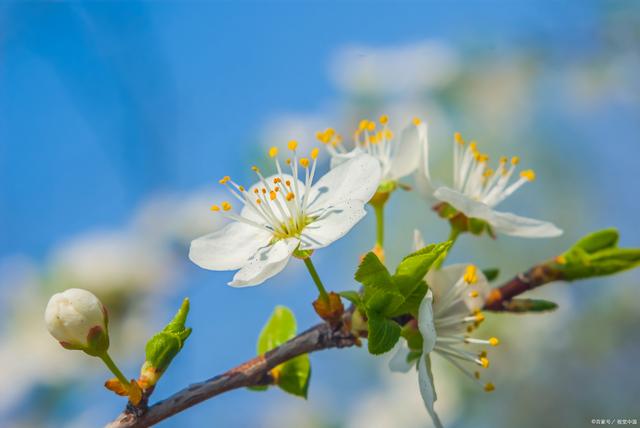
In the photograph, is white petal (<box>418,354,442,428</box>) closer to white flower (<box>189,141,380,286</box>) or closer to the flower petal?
white flower (<box>189,141,380,286</box>)

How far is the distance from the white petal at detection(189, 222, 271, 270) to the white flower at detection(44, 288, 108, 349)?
198 mm

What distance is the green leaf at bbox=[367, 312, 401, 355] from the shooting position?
1.26 metres

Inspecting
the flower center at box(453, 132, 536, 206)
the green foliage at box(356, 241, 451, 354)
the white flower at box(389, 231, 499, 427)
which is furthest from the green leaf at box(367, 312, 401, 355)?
the flower center at box(453, 132, 536, 206)

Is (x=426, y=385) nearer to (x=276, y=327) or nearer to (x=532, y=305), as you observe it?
(x=532, y=305)

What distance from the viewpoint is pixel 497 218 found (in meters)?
A: 1.52

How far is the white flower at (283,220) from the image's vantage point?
4.34 feet

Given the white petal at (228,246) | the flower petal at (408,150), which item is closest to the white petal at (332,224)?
A: the white petal at (228,246)

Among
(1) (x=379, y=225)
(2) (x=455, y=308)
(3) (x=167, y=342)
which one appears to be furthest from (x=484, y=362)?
(3) (x=167, y=342)

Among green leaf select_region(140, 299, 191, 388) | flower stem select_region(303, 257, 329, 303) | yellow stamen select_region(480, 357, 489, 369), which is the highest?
green leaf select_region(140, 299, 191, 388)

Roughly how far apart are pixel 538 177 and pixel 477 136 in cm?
45

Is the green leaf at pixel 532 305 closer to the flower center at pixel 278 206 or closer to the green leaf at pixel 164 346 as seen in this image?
the flower center at pixel 278 206

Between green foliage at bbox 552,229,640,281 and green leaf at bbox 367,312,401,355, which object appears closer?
green leaf at bbox 367,312,401,355

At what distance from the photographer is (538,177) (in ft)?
15.1

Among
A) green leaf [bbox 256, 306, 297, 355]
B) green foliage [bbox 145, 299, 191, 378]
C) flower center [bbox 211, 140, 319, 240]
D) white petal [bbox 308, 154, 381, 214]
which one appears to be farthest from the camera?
green leaf [bbox 256, 306, 297, 355]
